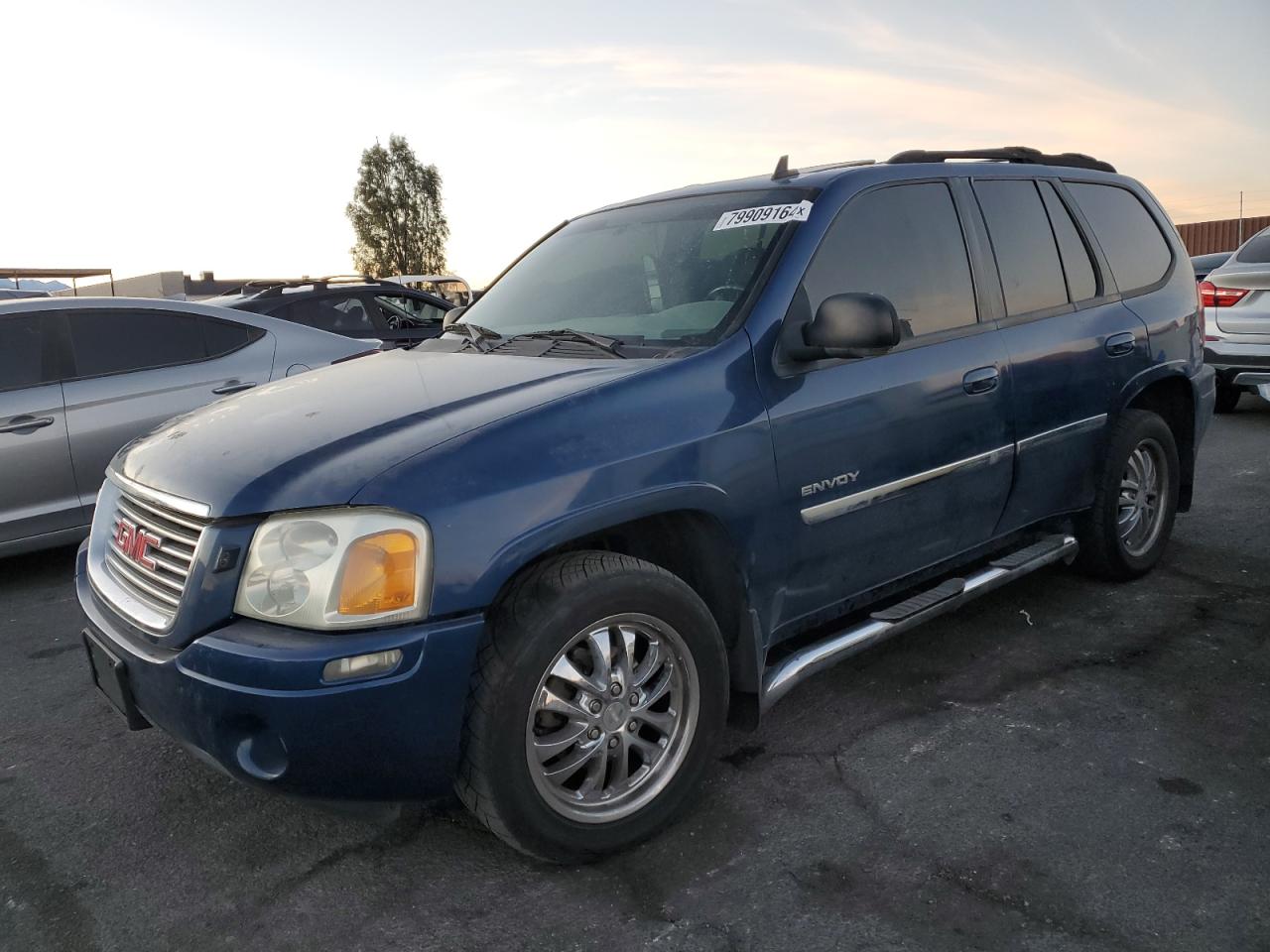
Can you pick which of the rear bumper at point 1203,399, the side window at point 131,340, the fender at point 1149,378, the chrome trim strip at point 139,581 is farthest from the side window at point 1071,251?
the side window at point 131,340

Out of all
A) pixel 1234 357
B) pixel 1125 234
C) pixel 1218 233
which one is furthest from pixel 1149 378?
pixel 1218 233

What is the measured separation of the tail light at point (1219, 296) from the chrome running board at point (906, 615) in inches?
221

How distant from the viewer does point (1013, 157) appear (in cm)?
420

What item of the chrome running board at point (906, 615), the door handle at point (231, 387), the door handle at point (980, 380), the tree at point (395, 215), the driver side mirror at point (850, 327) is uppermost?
the tree at point (395, 215)

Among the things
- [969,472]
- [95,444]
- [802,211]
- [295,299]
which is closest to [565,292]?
[802,211]

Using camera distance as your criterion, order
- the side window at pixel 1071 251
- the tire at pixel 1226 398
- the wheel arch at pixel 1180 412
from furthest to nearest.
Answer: the tire at pixel 1226 398
the wheel arch at pixel 1180 412
the side window at pixel 1071 251

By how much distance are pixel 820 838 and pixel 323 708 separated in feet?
4.38

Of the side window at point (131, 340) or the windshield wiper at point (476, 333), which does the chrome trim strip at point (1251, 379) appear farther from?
the side window at point (131, 340)

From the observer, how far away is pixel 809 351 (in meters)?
2.97

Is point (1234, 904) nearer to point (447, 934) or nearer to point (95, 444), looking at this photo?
point (447, 934)

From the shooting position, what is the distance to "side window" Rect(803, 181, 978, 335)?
3256 mm

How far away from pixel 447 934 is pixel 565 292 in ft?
7.07

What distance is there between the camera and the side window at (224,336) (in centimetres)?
612

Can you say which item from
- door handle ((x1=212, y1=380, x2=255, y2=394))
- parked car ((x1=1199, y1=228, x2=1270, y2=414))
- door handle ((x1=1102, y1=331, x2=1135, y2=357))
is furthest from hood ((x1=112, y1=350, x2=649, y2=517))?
parked car ((x1=1199, y1=228, x2=1270, y2=414))
